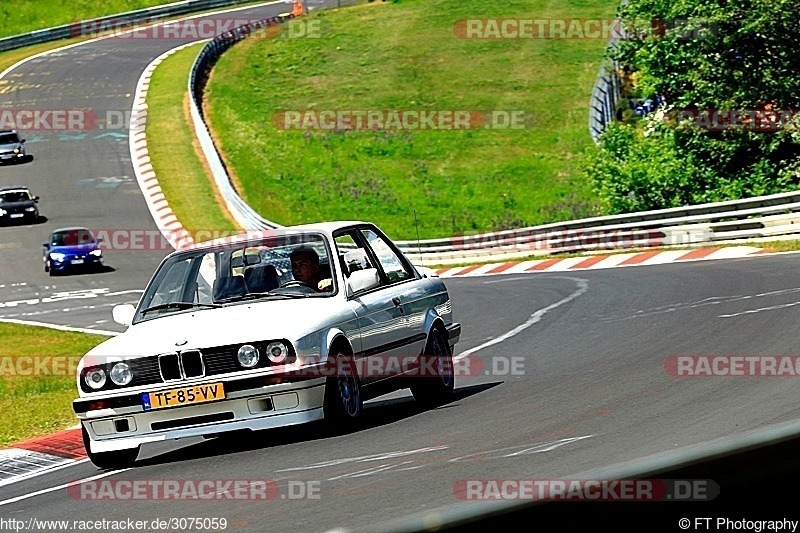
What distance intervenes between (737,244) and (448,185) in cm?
2086

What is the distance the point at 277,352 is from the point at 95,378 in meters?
1.28

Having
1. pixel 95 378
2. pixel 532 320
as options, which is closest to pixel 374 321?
pixel 95 378

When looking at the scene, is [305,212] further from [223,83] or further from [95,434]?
[95,434]

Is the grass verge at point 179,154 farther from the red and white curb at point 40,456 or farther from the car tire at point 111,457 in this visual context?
the car tire at point 111,457

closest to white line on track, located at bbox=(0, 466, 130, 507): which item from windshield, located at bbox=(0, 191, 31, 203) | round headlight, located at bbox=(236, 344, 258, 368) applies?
round headlight, located at bbox=(236, 344, 258, 368)

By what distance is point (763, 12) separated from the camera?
31469 millimetres

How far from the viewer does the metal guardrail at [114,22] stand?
2808 inches

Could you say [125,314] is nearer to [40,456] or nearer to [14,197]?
[40,456]

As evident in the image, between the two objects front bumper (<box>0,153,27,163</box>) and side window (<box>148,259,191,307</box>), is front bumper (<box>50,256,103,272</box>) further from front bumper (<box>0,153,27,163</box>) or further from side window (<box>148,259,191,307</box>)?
side window (<box>148,259,191,307</box>)

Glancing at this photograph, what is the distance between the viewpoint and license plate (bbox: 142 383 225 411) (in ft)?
29.7

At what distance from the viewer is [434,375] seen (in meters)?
11.1

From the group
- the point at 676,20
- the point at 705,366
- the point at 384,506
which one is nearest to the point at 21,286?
the point at 676,20

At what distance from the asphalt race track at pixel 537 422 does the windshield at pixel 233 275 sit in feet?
3.41

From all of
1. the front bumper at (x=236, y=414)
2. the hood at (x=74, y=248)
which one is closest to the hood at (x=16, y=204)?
the hood at (x=74, y=248)
